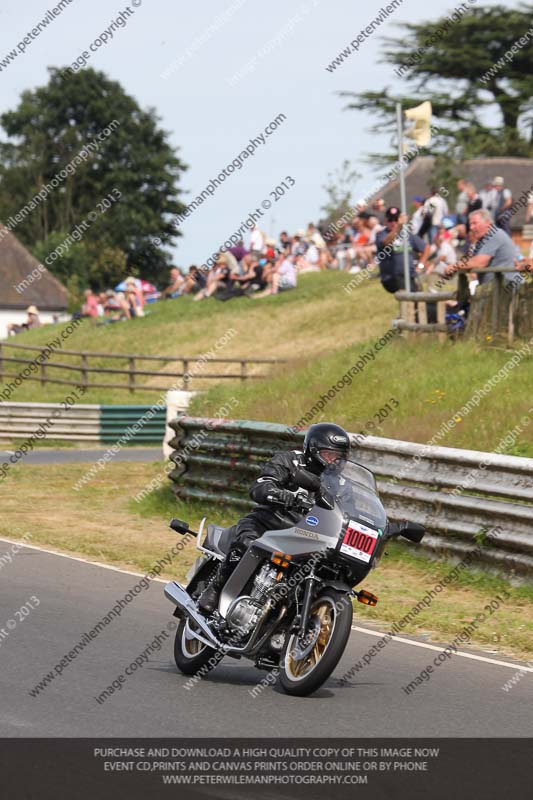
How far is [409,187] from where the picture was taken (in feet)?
218

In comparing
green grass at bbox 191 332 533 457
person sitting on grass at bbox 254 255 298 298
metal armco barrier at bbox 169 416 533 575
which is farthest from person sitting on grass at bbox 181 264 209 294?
metal armco barrier at bbox 169 416 533 575

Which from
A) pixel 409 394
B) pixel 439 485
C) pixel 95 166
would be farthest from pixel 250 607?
pixel 95 166

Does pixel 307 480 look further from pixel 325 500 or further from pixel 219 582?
pixel 219 582

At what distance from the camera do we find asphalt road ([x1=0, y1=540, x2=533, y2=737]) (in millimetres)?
6676

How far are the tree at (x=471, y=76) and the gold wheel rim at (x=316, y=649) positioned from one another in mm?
53185

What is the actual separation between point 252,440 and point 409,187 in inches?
2091

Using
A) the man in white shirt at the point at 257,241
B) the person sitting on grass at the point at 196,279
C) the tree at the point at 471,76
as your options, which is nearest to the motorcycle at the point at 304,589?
the man in white shirt at the point at 257,241

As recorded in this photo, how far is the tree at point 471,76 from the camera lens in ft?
198

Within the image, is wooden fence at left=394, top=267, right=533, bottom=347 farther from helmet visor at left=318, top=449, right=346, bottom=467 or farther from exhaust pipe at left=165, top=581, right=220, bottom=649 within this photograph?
helmet visor at left=318, top=449, right=346, bottom=467

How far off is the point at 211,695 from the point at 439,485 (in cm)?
513

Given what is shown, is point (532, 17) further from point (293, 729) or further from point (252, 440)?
point (293, 729)

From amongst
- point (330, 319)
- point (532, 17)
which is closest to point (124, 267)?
point (532, 17)

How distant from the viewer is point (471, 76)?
63.0 m
